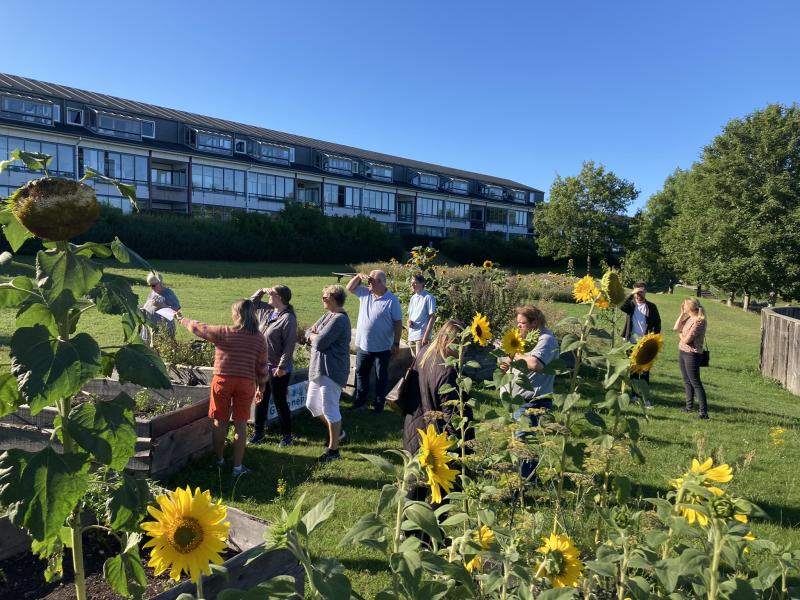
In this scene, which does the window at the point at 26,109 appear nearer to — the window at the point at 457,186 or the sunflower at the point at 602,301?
the window at the point at 457,186

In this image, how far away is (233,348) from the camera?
5621 millimetres

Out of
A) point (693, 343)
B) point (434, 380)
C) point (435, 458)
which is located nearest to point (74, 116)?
point (693, 343)

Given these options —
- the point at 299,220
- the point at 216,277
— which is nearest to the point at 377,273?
the point at 216,277

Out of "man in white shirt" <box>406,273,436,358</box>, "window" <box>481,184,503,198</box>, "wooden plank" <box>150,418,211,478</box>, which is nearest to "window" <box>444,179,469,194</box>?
"window" <box>481,184,503,198</box>

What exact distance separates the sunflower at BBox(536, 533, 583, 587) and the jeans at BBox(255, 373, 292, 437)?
5144mm

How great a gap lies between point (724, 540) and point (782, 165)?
38.3 meters

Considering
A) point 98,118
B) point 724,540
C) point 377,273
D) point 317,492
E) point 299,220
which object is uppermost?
point 98,118

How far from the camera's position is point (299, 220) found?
1475 inches

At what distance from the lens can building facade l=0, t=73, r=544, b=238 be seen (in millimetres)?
37031

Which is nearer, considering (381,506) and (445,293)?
(381,506)

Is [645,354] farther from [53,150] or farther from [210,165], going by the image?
[210,165]

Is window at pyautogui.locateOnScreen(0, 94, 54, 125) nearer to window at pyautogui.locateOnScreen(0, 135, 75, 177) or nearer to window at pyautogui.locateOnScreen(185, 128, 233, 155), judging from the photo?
window at pyautogui.locateOnScreen(0, 135, 75, 177)

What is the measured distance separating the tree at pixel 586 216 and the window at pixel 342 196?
17.8m

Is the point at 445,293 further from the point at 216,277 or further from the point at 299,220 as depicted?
the point at 299,220
